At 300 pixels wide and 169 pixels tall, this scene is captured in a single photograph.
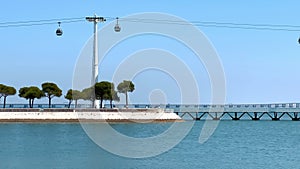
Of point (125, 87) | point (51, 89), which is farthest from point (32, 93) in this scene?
point (125, 87)

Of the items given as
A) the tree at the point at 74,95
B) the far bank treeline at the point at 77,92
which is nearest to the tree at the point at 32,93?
the far bank treeline at the point at 77,92

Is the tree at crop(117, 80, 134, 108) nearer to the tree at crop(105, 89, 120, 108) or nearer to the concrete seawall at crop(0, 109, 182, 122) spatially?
the tree at crop(105, 89, 120, 108)

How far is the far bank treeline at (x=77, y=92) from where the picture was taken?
82688 mm

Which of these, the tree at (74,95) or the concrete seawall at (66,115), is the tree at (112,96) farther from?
the concrete seawall at (66,115)

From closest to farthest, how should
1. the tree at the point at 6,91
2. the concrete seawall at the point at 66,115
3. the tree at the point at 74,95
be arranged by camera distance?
the concrete seawall at the point at 66,115
the tree at the point at 74,95
the tree at the point at 6,91

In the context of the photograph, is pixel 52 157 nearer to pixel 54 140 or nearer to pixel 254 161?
pixel 254 161

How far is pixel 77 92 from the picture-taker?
84.2 meters

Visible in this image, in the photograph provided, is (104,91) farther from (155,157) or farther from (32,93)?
(155,157)

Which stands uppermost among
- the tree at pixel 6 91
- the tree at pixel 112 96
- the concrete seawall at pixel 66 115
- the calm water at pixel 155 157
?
the tree at pixel 6 91

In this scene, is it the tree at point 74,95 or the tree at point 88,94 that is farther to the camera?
the tree at point 74,95

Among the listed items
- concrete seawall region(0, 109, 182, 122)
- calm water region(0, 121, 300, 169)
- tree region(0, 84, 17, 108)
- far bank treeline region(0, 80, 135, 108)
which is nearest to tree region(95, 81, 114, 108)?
far bank treeline region(0, 80, 135, 108)

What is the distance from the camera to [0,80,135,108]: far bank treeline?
8269 cm

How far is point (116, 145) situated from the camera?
141ft

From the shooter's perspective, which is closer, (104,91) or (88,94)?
(104,91)
